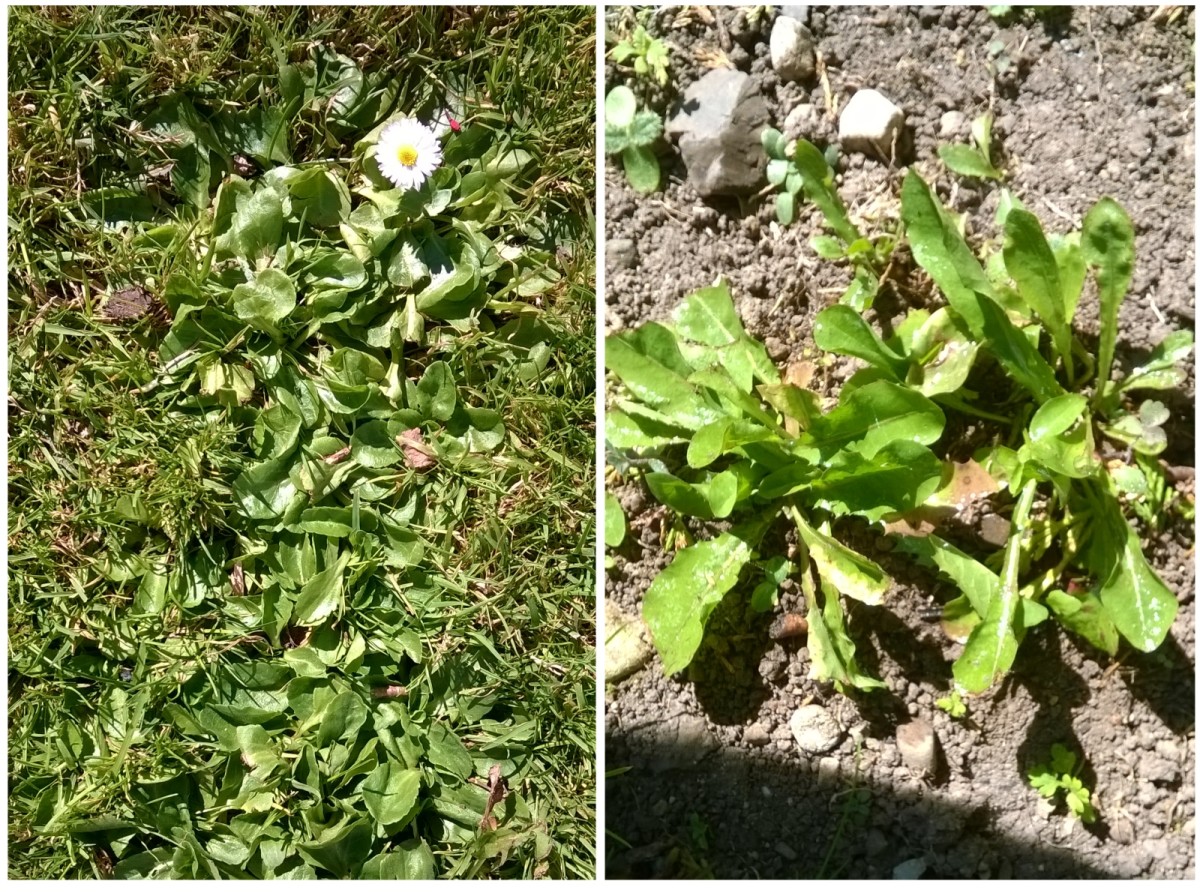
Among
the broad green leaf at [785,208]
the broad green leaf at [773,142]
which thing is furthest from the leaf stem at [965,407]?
the broad green leaf at [773,142]

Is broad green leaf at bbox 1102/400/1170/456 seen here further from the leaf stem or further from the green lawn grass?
the green lawn grass

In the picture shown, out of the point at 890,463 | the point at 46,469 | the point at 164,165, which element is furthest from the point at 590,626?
the point at 164,165

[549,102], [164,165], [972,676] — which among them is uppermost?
[549,102]

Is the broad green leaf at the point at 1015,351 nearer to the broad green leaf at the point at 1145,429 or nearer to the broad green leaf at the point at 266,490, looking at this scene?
the broad green leaf at the point at 1145,429

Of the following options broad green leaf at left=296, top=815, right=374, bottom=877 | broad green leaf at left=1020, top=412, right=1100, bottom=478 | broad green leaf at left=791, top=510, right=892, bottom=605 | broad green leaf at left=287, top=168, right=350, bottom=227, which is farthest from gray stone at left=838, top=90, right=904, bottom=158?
broad green leaf at left=296, top=815, right=374, bottom=877

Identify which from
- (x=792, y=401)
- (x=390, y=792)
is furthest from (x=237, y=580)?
(x=792, y=401)

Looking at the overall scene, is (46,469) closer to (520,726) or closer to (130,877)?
(130,877)
